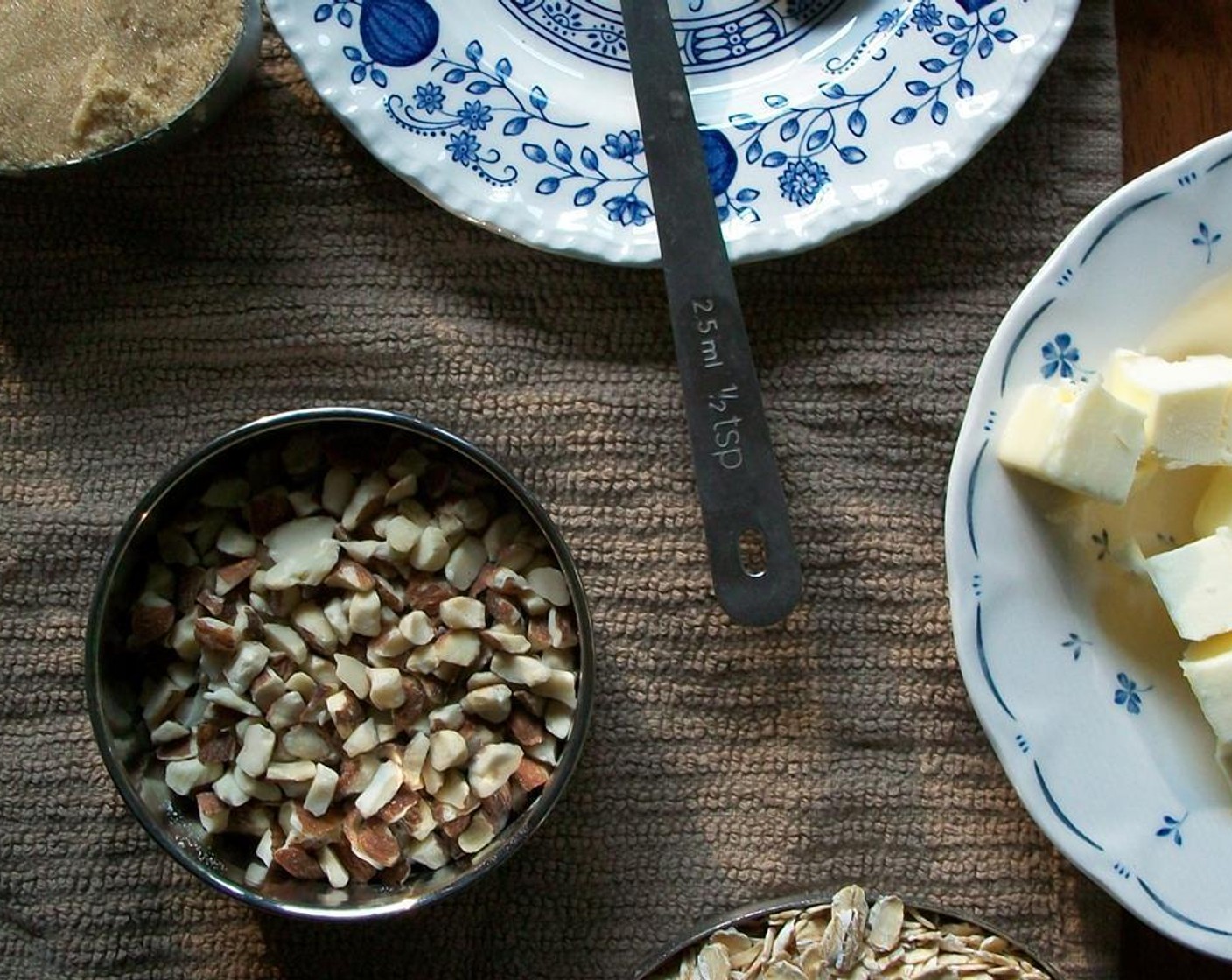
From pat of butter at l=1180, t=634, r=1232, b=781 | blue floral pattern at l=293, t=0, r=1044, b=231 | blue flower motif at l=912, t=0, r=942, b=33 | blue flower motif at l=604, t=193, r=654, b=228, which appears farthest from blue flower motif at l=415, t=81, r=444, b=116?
pat of butter at l=1180, t=634, r=1232, b=781

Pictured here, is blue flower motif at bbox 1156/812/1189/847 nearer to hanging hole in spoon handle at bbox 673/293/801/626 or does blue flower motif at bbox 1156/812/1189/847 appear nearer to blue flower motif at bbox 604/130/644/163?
hanging hole in spoon handle at bbox 673/293/801/626

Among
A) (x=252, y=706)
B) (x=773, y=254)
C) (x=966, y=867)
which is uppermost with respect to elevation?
(x=773, y=254)

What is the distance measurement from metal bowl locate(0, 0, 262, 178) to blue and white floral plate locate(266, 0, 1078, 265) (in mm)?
27

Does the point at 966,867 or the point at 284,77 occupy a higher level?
the point at 284,77

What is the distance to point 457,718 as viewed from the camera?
25.1 inches

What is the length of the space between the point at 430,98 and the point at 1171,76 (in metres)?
0.43

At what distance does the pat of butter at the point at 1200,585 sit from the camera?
0.64m

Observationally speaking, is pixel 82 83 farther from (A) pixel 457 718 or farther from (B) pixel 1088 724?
(B) pixel 1088 724

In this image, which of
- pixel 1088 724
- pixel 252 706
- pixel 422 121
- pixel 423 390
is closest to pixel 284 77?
pixel 422 121

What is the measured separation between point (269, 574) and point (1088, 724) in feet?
1.42

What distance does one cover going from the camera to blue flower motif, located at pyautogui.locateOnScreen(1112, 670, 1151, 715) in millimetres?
683

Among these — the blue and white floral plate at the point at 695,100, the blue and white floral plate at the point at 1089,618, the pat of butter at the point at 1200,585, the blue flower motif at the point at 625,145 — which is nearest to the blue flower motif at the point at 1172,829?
the blue and white floral plate at the point at 1089,618

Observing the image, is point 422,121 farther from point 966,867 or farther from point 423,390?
point 966,867

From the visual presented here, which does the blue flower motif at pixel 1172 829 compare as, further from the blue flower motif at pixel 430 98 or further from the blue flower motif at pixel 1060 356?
the blue flower motif at pixel 430 98
